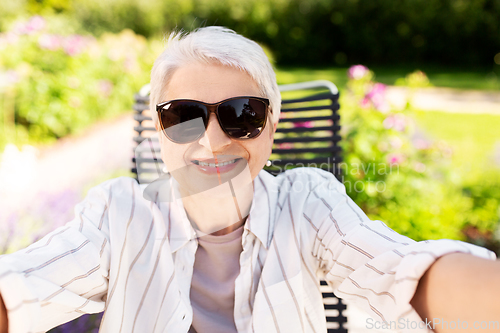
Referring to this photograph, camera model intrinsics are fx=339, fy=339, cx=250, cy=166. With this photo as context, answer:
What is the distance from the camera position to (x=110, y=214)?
1.20 m

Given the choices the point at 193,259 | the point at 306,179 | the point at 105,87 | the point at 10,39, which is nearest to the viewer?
the point at 193,259

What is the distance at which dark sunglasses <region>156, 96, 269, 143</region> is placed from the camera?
44.1 inches

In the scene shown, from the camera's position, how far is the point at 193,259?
1.27 metres

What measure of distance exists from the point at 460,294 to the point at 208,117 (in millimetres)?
838

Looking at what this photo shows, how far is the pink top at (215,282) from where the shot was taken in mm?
1263

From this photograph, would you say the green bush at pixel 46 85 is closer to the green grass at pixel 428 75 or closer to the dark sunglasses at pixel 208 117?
the dark sunglasses at pixel 208 117

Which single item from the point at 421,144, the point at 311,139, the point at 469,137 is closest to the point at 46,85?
the point at 311,139

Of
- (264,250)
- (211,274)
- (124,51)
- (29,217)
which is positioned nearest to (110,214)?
(211,274)

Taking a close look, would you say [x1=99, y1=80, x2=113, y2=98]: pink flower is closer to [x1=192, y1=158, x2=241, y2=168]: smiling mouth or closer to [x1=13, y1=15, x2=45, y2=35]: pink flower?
[x1=13, y1=15, x2=45, y2=35]: pink flower

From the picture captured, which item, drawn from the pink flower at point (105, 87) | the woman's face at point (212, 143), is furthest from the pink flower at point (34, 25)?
the woman's face at point (212, 143)

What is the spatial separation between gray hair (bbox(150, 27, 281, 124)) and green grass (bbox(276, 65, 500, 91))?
7.59m

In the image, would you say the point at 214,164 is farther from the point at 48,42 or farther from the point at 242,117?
the point at 48,42

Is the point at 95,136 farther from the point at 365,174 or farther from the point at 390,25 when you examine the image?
the point at 390,25

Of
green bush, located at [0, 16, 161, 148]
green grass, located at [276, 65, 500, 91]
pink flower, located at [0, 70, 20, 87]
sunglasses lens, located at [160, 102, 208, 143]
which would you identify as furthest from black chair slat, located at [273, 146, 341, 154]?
green grass, located at [276, 65, 500, 91]
